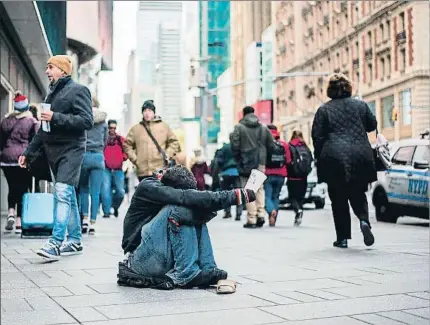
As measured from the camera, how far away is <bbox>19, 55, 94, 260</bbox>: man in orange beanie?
22.9ft

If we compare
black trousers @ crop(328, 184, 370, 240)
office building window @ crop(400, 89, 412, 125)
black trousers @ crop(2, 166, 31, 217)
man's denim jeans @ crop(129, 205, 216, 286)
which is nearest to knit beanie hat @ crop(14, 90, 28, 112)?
black trousers @ crop(2, 166, 31, 217)

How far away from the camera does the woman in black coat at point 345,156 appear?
792 cm

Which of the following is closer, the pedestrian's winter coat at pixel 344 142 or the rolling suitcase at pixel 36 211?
the pedestrian's winter coat at pixel 344 142

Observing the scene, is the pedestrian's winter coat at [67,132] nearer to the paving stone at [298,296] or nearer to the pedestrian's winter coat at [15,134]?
the paving stone at [298,296]

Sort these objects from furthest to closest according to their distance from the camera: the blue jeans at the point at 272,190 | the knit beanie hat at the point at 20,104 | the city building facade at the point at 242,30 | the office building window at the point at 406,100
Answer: the city building facade at the point at 242,30 < the office building window at the point at 406,100 < the blue jeans at the point at 272,190 < the knit beanie hat at the point at 20,104

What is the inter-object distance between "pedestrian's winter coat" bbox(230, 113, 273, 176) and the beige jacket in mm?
2140

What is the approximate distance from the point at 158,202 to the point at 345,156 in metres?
3.04

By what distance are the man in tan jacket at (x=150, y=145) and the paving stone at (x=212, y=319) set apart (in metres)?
5.66

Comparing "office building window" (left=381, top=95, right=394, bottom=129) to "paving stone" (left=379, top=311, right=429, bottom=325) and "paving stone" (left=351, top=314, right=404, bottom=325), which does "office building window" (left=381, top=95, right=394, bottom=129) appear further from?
"paving stone" (left=351, top=314, right=404, bottom=325)

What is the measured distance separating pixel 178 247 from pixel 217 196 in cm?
45

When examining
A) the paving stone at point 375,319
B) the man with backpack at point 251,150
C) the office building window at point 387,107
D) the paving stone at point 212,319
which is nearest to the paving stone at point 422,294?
the paving stone at point 375,319

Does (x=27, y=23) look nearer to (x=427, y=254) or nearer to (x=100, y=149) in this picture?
(x=100, y=149)

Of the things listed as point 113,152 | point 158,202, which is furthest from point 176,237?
point 113,152

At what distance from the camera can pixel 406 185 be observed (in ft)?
43.2
